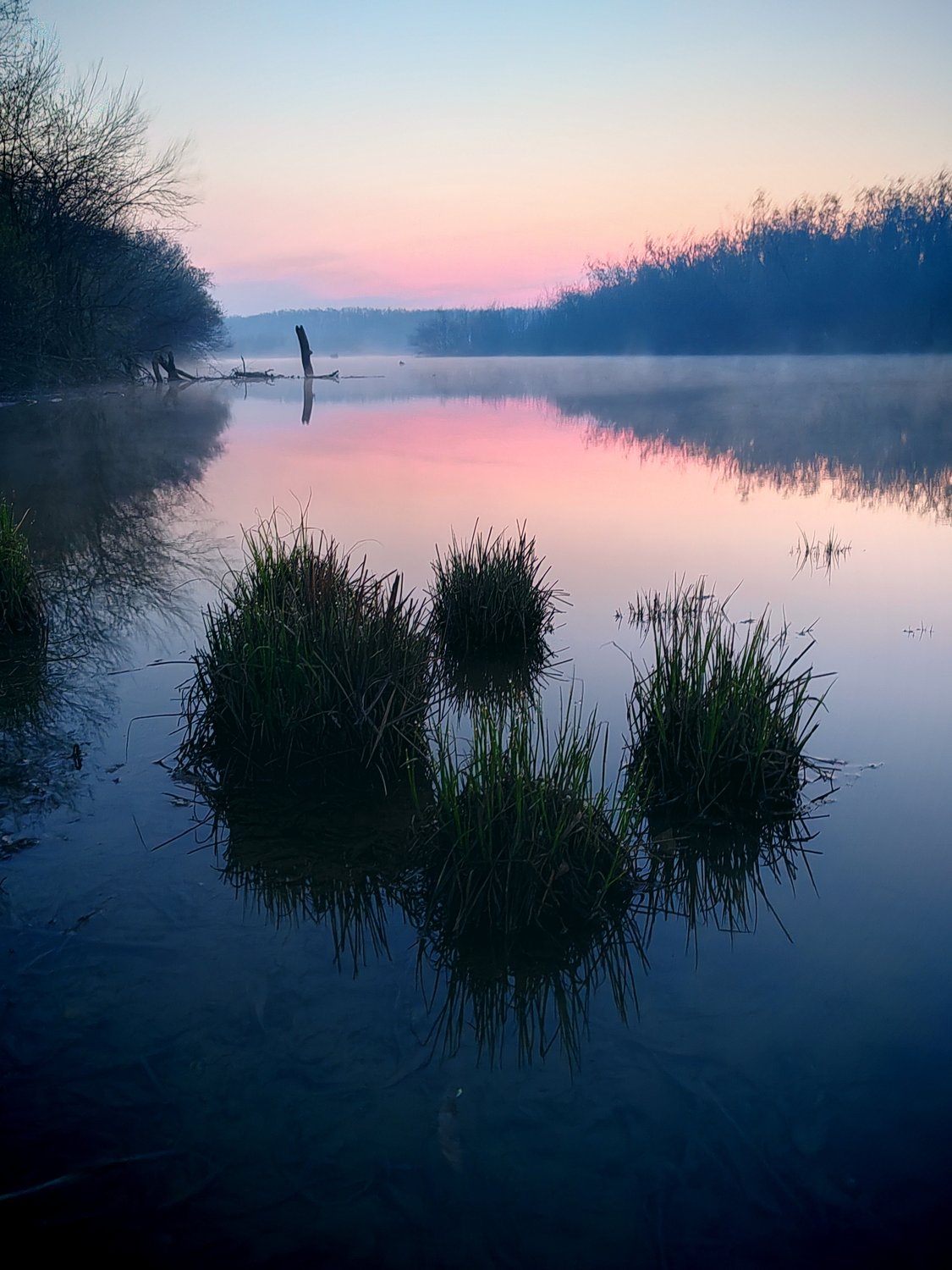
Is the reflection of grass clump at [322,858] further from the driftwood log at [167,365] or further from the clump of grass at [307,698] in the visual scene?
the driftwood log at [167,365]

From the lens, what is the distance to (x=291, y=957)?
369 centimetres

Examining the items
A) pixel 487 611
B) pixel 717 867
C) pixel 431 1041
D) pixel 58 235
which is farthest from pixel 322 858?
pixel 58 235

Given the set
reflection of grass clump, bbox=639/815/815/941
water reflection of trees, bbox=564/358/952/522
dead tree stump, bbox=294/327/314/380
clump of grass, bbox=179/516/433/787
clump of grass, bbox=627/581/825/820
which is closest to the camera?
reflection of grass clump, bbox=639/815/815/941

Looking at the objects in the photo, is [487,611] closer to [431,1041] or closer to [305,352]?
[431,1041]

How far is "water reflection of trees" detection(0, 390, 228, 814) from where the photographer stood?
5730 millimetres

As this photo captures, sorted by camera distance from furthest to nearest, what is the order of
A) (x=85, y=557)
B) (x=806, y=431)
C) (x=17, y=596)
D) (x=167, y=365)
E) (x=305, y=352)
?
(x=305, y=352) < (x=167, y=365) < (x=806, y=431) < (x=85, y=557) < (x=17, y=596)

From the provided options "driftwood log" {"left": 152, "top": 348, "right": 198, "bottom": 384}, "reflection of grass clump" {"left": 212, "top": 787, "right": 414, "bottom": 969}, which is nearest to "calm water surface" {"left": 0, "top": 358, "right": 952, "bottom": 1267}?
"reflection of grass clump" {"left": 212, "top": 787, "right": 414, "bottom": 969}

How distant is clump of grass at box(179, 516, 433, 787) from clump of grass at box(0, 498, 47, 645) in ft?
9.11

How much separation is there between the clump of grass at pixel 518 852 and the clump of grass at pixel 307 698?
1.17m

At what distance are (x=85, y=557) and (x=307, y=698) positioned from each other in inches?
297

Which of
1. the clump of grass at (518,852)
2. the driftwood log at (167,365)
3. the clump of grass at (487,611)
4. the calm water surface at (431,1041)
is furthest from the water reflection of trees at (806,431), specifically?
the driftwood log at (167,365)

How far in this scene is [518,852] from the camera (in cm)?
381

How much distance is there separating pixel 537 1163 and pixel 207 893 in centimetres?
207

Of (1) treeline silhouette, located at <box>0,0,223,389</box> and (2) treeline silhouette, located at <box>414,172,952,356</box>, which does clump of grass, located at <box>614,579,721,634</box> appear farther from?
(2) treeline silhouette, located at <box>414,172,952,356</box>
